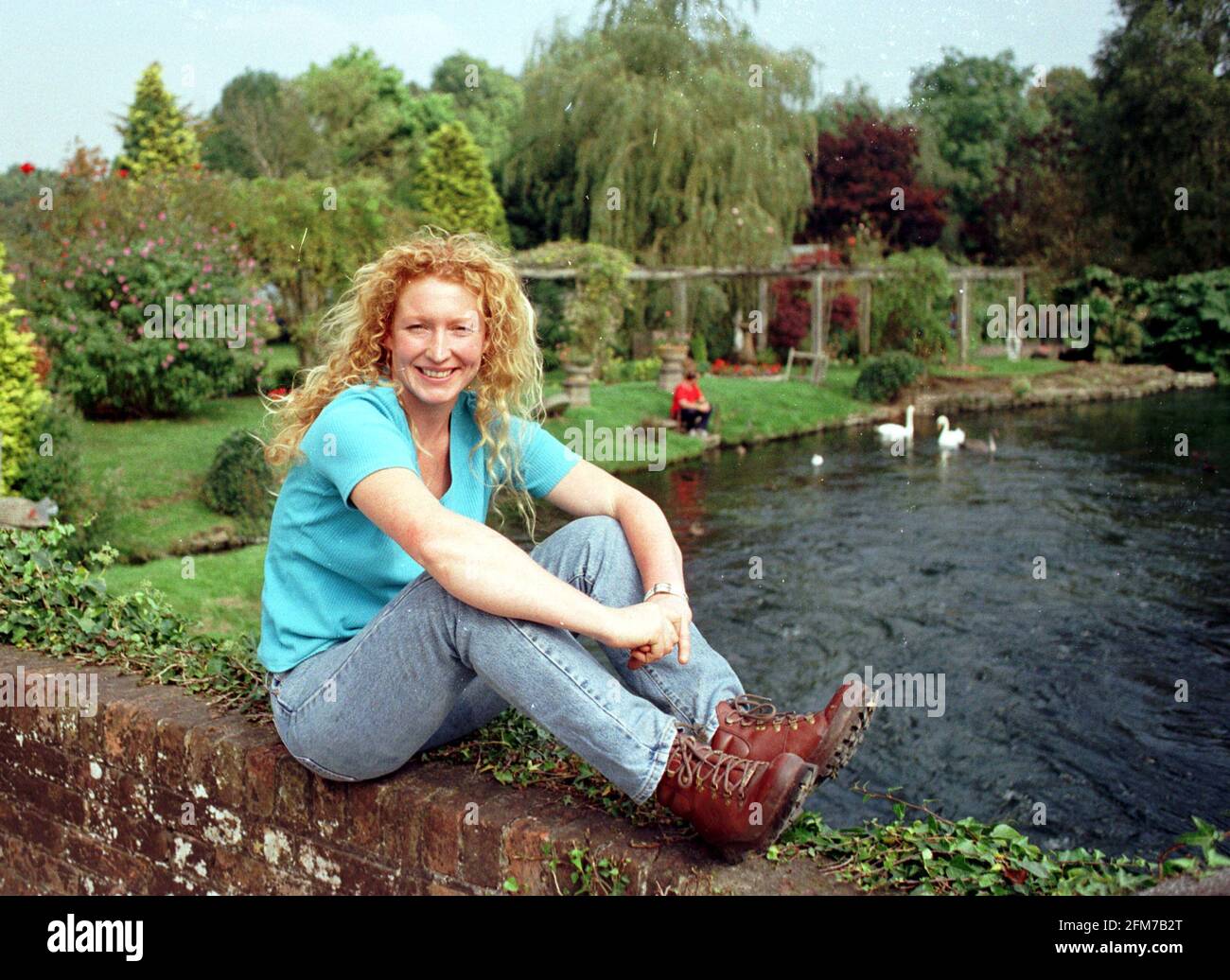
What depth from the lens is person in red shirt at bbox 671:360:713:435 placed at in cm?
1535

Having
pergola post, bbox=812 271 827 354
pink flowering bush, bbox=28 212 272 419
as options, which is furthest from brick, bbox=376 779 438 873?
pergola post, bbox=812 271 827 354

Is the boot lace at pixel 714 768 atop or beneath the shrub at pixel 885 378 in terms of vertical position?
beneath

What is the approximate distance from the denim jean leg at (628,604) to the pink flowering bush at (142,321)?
10.7m

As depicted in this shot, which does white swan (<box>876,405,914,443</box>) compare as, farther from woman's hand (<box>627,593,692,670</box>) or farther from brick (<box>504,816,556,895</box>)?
brick (<box>504,816,556,895</box>)

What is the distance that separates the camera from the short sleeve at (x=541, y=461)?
9.16 ft

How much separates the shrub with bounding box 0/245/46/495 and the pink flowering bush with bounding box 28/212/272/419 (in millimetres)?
3152

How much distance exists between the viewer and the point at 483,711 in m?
2.65

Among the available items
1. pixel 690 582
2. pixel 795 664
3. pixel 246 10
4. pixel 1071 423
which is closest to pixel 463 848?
pixel 795 664

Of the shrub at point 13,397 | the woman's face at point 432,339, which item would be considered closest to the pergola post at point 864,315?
the shrub at point 13,397

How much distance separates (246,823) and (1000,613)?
257 inches

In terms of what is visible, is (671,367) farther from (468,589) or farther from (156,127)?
(156,127)

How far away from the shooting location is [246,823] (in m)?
2.65

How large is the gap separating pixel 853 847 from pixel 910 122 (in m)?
25.3

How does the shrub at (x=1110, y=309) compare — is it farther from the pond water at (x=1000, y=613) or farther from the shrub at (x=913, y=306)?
the pond water at (x=1000, y=613)
